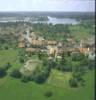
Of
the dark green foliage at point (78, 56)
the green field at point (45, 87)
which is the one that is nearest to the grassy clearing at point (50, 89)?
the green field at point (45, 87)

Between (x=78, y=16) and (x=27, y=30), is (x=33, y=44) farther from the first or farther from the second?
(x=78, y=16)

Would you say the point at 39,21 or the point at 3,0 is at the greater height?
the point at 3,0

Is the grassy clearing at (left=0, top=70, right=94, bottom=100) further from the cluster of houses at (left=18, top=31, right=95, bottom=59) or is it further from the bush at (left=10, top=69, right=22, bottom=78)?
the cluster of houses at (left=18, top=31, right=95, bottom=59)

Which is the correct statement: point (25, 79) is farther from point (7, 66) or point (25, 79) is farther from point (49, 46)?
point (49, 46)

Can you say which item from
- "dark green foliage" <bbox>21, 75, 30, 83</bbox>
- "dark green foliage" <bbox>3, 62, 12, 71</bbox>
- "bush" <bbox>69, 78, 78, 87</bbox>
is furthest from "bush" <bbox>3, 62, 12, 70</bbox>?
"bush" <bbox>69, 78, 78, 87</bbox>

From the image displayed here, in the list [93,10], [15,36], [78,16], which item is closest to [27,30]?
[15,36]

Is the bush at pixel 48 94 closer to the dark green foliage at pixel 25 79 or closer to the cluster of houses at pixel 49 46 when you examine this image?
the dark green foliage at pixel 25 79
